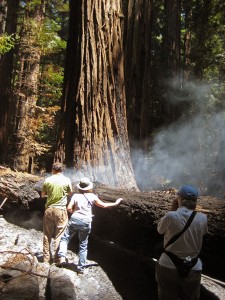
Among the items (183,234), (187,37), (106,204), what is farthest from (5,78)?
(183,234)

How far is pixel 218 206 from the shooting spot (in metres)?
4.63

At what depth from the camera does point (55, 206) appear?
20.2ft

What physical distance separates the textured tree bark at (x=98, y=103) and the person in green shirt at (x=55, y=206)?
0.64 metres

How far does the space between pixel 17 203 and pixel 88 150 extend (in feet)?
7.51

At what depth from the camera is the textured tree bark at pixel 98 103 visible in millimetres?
6652

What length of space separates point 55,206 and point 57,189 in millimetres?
341

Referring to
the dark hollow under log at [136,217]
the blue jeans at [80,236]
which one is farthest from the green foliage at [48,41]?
the blue jeans at [80,236]

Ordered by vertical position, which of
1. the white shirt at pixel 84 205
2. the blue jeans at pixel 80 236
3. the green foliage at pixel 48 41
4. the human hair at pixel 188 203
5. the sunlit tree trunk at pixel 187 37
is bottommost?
the blue jeans at pixel 80 236

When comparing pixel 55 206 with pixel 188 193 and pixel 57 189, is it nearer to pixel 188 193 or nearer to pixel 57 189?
pixel 57 189

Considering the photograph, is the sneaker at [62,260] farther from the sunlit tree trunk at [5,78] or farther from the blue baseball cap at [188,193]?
the sunlit tree trunk at [5,78]

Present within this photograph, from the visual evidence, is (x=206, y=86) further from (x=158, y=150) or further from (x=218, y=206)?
(x=218, y=206)

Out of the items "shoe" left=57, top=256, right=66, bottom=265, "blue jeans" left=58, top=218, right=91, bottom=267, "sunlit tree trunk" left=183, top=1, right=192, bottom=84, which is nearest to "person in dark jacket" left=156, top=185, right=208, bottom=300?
"blue jeans" left=58, top=218, right=91, bottom=267

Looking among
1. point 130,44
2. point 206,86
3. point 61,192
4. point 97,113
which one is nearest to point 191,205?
point 61,192

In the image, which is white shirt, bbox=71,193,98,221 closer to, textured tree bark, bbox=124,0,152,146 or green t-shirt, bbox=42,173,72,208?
green t-shirt, bbox=42,173,72,208
